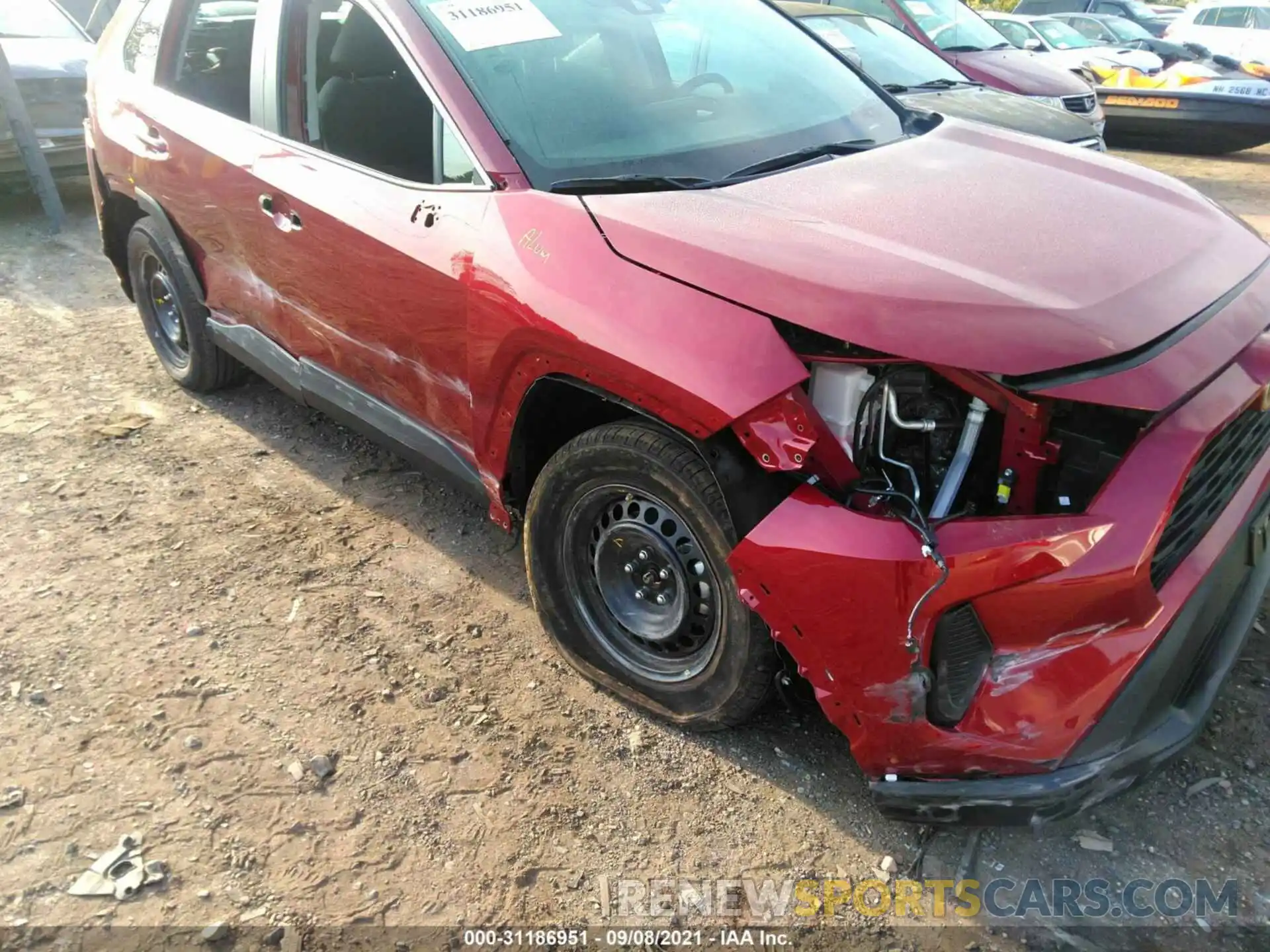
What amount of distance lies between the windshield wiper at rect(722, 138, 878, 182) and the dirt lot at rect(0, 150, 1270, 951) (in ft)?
4.99

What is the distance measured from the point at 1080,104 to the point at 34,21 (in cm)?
904

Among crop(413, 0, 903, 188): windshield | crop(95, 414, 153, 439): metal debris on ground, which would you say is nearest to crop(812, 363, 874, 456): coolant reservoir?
crop(413, 0, 903, 188): windshield

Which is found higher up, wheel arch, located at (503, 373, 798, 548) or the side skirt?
wheel arch, located at (503, 373, 798, 548)

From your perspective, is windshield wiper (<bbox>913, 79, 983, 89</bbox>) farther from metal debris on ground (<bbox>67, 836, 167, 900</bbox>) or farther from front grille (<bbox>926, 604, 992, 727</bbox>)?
metal debris on ground (<bbox>67, 836, 167, 900</bbox>)

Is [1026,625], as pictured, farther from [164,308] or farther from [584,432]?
[164,308]

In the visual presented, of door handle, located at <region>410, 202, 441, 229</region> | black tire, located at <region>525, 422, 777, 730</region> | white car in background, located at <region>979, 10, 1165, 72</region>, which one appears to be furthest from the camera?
white car in background, located at <region>979, 10, 1165, 72</region>

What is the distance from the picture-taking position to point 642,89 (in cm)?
286

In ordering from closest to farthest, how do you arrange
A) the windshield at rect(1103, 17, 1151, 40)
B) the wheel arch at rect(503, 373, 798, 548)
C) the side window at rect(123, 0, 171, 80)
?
the wheel arch at rect(503, 373, 798, 548) → the side window at rect(123, 0, 171, 80) → the windshield at rect(1103, 17, 1151, 40)

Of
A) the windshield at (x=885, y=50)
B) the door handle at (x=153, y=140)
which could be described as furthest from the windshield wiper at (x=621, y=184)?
the windshield at (x=885, y=50)

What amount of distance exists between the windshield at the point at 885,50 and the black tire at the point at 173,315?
16.0 ft

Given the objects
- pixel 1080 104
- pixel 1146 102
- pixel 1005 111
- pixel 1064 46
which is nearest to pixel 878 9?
pixel 1080 104

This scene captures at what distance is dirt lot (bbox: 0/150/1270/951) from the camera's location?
2.19m

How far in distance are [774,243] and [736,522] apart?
64cm

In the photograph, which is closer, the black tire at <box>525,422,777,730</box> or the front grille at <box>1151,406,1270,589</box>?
the front grille at <box>1151,406,1270,589</box>
